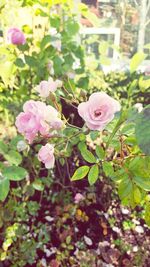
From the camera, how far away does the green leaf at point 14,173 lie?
136 centimetres

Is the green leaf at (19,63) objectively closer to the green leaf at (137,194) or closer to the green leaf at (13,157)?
the green leaf at (13,157)

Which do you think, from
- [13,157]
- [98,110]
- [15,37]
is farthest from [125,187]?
[15,37]

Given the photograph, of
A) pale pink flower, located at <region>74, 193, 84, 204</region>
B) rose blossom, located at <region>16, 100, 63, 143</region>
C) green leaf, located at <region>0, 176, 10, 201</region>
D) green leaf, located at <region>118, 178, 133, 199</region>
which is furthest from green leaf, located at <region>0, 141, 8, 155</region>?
pale pink flower, located at <region>74, 193, 84, 204</region>

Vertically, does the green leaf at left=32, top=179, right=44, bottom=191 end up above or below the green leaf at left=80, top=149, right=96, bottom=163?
below

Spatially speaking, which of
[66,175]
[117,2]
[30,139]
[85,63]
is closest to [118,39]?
[117,2]

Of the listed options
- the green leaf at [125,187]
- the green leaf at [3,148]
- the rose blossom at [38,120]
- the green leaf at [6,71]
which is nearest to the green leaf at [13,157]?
the green leaf at [3,148]

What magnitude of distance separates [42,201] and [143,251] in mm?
579

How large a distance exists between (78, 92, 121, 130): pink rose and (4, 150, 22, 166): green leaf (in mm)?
553

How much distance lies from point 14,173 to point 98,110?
0.54 meters

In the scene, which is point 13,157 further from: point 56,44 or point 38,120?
point 56,44

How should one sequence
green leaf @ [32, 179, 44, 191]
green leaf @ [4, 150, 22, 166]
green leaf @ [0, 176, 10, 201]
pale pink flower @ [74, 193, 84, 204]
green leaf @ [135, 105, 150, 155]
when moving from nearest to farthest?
green leaf @ [135, 105, 150, 155] → green leaf @ [0, 176, 10, 201] → green leaf @ [4, 150, 22, 166] → green leaf @ [32, 179, 44, 191] → pale pink flower @ [74, 193, 84, 204]

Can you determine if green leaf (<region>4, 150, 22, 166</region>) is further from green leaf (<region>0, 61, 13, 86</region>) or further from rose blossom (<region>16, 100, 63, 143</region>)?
green leaf (<region>0, 61, 13, 86</region>)

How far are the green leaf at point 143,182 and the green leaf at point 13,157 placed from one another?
1.82 ft

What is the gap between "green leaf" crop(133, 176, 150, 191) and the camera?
952mm
